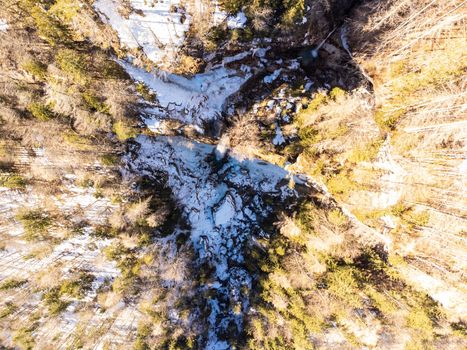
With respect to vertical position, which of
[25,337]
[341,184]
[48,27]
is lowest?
[25,337]

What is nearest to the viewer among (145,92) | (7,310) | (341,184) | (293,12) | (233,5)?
(233,5)

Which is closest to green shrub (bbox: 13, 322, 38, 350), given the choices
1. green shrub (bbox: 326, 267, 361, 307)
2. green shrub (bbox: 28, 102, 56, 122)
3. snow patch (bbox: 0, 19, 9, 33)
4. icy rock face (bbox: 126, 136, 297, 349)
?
icy rock face (bbox: 126, 136, 297, 349)

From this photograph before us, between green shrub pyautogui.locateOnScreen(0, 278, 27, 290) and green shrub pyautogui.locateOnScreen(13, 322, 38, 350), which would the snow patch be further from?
green shrub pyautogui.locateOnScreen(13, 322, 38, 350)

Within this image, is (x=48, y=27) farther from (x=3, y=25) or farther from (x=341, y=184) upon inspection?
(x=341, y=184)

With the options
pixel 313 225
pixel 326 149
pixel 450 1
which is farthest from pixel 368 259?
pixel 450 1

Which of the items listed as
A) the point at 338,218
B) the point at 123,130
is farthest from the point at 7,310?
the point at 338,218

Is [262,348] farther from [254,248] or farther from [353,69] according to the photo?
[353,69]
